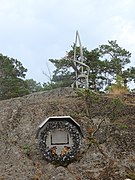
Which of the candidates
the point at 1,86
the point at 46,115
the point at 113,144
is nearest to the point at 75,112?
the point at 46,115

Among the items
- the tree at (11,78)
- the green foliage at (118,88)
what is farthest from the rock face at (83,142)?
the tree at (11,78)

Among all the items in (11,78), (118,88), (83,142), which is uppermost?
(11,78)

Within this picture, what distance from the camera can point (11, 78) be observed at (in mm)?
20734

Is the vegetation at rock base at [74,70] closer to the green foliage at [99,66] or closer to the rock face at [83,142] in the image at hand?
the green foliage at [99,66]

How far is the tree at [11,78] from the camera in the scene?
19719 mm

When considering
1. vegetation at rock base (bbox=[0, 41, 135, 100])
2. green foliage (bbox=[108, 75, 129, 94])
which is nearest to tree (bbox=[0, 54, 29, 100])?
vegetation at rock base (bbox=[0, 41, 135, 100])

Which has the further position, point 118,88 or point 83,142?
point 118,88

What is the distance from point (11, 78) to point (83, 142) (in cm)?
1099

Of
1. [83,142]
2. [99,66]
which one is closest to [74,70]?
[99,66]

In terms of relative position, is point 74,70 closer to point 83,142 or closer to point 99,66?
point 99,66

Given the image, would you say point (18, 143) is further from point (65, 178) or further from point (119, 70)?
point (119, 70)

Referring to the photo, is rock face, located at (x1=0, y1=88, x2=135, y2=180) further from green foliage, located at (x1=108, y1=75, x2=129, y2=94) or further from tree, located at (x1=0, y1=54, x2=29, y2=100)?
tree, located at (x1=0, y1=54, x2=29, y2=100)

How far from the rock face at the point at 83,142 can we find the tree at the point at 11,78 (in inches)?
250

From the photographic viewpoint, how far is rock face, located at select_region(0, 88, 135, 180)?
31.0 ft
